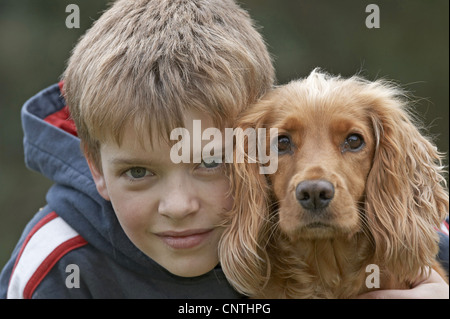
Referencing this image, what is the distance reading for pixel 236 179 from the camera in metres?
3.11

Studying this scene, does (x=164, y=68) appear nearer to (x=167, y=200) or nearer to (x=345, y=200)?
(x=167, y=200)

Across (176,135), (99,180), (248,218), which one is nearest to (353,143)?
(248,218)

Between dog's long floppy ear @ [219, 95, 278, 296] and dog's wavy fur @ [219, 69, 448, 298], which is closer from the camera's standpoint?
dog's wavy fur @ [219, 69, 448, 298]

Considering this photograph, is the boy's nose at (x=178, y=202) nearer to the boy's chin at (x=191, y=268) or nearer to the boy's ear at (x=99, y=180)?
the boy's chin at (x=191, y=268)

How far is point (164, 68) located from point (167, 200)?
0.58 m

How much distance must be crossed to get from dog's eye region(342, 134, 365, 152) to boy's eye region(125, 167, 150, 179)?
2.93 ft

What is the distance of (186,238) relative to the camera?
10.4 ft

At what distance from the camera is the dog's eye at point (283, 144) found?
3014 mm

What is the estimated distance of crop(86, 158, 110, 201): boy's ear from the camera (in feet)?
11.3

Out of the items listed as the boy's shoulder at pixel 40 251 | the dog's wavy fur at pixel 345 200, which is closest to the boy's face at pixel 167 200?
the dog's wavy fur at pixel 345 200

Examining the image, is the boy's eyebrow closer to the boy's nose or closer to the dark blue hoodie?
the boy's nose

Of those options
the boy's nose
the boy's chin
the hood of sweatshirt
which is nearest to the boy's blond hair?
the boy's nose
